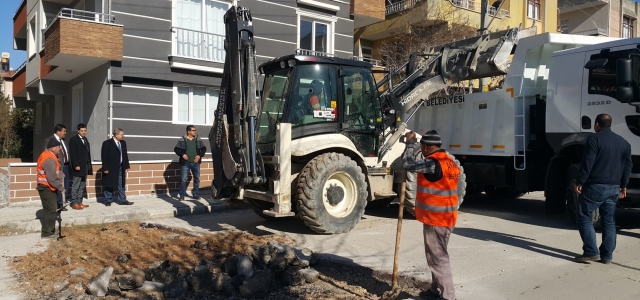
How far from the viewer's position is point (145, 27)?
14.1 m

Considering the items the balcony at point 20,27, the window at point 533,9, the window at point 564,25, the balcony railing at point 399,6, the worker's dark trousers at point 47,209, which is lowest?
the worker's dark trousers at point 47,209

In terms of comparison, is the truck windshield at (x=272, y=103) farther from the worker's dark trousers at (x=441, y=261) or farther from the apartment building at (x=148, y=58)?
the apartment building at (x=148, y=58)

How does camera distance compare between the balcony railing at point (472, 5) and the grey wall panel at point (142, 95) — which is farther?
the balcony railing at point (472, 5)

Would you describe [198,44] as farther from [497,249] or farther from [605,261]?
[605,261]

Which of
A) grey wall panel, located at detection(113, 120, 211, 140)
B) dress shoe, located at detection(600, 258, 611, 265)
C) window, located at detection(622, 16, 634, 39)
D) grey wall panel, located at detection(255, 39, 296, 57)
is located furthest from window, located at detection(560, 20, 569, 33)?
dress shoe, located at detection(600, 258, 611, 265)

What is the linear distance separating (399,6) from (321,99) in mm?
15395

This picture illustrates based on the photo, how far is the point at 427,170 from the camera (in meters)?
4.85

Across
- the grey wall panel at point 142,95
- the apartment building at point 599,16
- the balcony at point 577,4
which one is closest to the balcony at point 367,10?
the grey wall panel at point 142,95

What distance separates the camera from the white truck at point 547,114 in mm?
7804

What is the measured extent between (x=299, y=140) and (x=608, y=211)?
14.2 feet

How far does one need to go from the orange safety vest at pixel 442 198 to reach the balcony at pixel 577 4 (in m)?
33.5

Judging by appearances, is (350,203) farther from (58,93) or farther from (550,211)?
(58,93)

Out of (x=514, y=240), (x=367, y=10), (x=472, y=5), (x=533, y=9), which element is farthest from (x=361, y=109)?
(x=533, y=9)

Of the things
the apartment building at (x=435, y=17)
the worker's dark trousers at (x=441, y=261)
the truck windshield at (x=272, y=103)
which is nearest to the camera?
the worker's dark trousers at (x=441, y=261)
